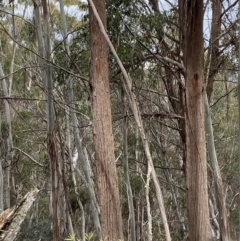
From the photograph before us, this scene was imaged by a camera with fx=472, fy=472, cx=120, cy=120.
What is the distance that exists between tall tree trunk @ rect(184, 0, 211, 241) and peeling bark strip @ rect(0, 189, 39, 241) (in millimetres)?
3605

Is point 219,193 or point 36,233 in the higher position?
point 219,193

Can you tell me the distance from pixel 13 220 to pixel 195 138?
148 inches

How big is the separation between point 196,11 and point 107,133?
1974 mm

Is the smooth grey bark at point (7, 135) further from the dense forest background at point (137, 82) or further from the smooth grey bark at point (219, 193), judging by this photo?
the smooth grey bark at point (219, 193)

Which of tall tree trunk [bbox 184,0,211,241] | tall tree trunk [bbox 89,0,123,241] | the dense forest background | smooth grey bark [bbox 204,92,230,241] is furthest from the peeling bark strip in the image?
smooth grey bark [bbox 204,92,230,241]

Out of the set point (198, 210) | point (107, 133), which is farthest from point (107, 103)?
point (198, 210)

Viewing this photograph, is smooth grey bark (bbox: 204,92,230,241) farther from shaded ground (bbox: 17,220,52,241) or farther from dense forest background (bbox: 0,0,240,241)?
shaded ground (bbox: 17,220,52,241)

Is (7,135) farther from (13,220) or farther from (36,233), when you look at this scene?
(13,220)

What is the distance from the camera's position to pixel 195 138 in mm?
6527

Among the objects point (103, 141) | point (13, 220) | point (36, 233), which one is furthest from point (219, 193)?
point (36, 233)

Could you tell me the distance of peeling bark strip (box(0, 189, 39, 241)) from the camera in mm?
3141

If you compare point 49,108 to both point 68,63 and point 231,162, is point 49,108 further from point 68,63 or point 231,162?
point 231,162

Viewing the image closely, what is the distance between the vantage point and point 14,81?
1462 centimetres

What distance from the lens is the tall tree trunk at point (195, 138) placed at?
641 centimetres
